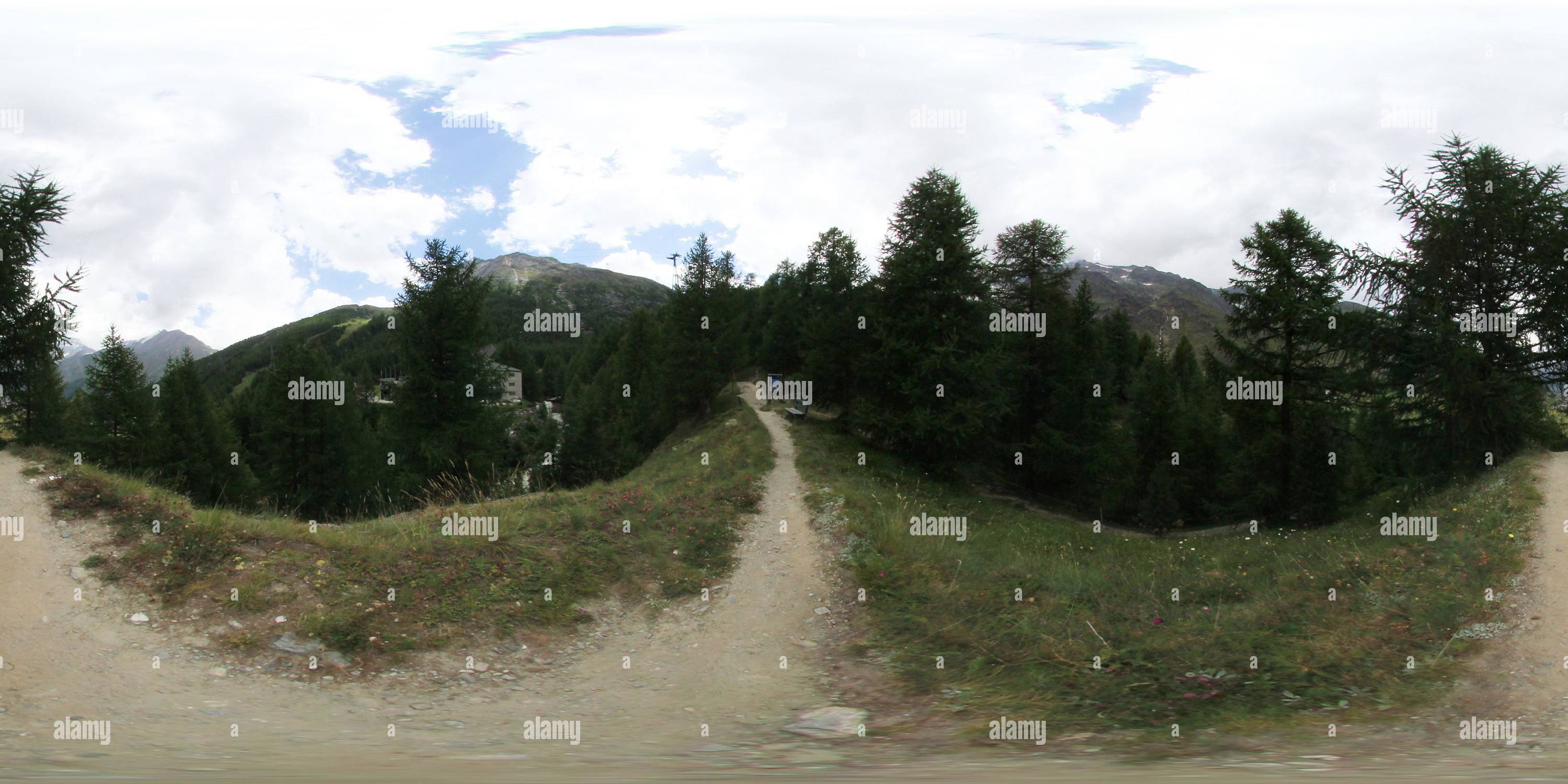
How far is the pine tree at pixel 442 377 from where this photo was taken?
26.8m

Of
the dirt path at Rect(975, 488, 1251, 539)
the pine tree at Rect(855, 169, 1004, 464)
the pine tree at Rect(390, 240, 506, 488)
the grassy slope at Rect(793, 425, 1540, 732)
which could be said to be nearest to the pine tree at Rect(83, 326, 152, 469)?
the pine tree at Rect(390, 240, 506, 488)

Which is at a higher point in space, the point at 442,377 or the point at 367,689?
the point at 442,377

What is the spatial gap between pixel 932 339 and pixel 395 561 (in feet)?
64.4

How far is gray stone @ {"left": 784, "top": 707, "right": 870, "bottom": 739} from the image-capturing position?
6934 millimetres

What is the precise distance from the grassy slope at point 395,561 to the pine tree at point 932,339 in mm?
12289

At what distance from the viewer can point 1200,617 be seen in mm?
9641

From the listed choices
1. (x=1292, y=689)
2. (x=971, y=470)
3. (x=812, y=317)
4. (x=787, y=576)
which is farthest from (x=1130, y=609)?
(x=812, y=317)

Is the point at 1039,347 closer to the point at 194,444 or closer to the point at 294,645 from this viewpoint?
the point at 294,645

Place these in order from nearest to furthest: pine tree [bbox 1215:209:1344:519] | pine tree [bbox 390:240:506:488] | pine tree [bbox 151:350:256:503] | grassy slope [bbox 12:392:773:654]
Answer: grassy slope [bbox 12:392:773:654] < pine tree [bbox 1215:209:1344:519] < pine tree [bbox 390:240:506:488] < pine tree [bbox 151:350:256:503]

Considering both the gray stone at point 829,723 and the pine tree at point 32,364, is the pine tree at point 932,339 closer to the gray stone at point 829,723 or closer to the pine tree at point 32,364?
the gray stone at point 829,723

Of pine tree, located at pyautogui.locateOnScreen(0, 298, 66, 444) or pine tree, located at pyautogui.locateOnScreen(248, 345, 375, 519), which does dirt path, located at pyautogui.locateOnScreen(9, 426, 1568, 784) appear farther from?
pine tree, located at pyautogui.locateOnScreen(248, 345, 375, 519)

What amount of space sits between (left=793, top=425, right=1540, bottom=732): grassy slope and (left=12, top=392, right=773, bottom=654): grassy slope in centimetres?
374

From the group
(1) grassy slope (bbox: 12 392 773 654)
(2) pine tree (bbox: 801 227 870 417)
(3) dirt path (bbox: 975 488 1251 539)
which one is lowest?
(3) dirt path (bbox: 975 488 1251 539)

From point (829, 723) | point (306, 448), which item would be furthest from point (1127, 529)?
point (306, 448)
